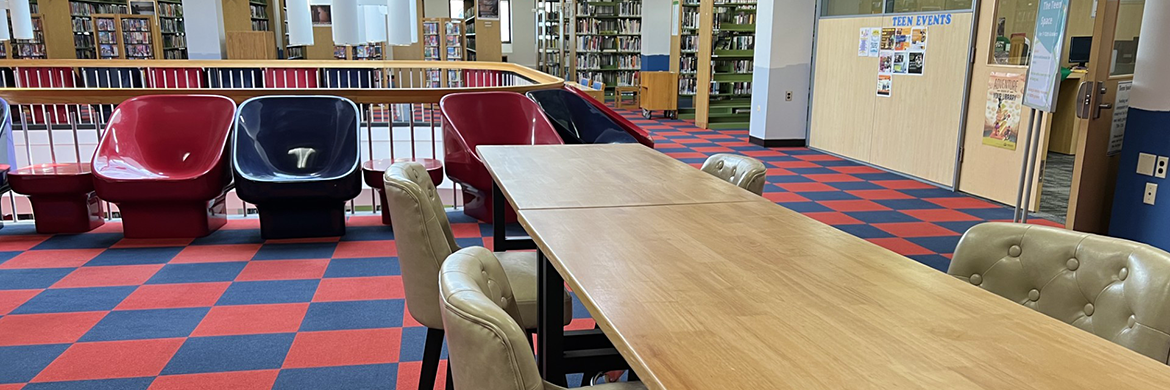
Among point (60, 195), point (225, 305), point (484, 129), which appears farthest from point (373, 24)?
point (225, 305)

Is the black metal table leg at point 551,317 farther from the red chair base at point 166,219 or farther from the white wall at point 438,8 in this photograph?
the white wall at point 438,8

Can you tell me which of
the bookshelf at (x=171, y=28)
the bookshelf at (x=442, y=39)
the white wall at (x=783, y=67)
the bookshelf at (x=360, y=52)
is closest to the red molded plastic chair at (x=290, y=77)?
the bookshelf at (x=360, y=52)

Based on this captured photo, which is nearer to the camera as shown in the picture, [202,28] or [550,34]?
[202,28]

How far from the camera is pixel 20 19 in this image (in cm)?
627

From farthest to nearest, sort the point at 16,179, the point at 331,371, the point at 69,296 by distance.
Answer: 1. the point at 16,179
2. the point at 69,296
3. the point at 331,371

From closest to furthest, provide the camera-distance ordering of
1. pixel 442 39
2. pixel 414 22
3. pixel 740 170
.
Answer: pixel 740 170 < pixel 414 22 < pixel 442 39

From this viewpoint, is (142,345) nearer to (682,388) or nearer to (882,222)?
(682,388)

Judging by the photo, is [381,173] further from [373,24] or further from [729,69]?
[729,69]

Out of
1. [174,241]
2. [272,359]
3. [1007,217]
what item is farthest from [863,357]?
[1007,217]

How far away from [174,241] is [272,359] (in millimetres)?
2099

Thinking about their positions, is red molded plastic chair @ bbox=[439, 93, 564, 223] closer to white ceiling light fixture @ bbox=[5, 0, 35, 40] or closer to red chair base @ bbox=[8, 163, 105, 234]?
red chair base @ bbox=[8, 163, 105, 234]

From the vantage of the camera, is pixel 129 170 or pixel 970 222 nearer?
pixel 129 170

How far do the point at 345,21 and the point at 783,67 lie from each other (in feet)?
18.1

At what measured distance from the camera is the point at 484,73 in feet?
34.6
